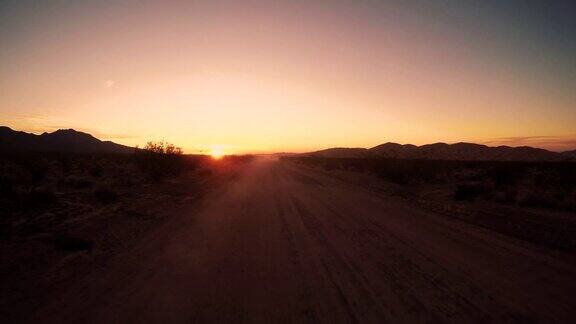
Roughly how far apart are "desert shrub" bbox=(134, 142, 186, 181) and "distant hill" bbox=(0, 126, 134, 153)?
102 meters

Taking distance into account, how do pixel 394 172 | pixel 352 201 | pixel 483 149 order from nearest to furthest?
pixel 352 201, pixel 394 172, pixel 483 149

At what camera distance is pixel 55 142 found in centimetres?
14700

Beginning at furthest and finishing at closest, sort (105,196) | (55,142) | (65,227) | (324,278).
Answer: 1. (55,142)
2. (105,196)
3. (65,227)
4. (324,278)

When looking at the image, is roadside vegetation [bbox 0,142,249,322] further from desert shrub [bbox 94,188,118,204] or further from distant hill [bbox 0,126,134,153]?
distant hill [bbox 0,126,134,153]

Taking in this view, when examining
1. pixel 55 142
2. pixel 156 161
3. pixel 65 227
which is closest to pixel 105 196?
pixel 65 227

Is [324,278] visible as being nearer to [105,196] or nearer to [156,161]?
[105,196]

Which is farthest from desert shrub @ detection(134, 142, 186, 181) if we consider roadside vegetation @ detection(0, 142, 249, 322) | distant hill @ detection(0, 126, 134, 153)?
distant hill @ detection(0, 126, 134, 153)

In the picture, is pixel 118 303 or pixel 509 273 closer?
pixel 118 303

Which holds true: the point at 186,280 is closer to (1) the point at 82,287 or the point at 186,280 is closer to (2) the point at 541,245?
(1) the point at 82,287

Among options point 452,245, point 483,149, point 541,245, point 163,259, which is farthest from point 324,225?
point 483,149

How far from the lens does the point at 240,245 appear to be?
27.1 feet

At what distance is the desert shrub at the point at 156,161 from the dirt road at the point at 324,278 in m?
16.6

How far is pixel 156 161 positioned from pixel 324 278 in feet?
77.3

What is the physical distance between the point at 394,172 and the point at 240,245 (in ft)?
70.5
